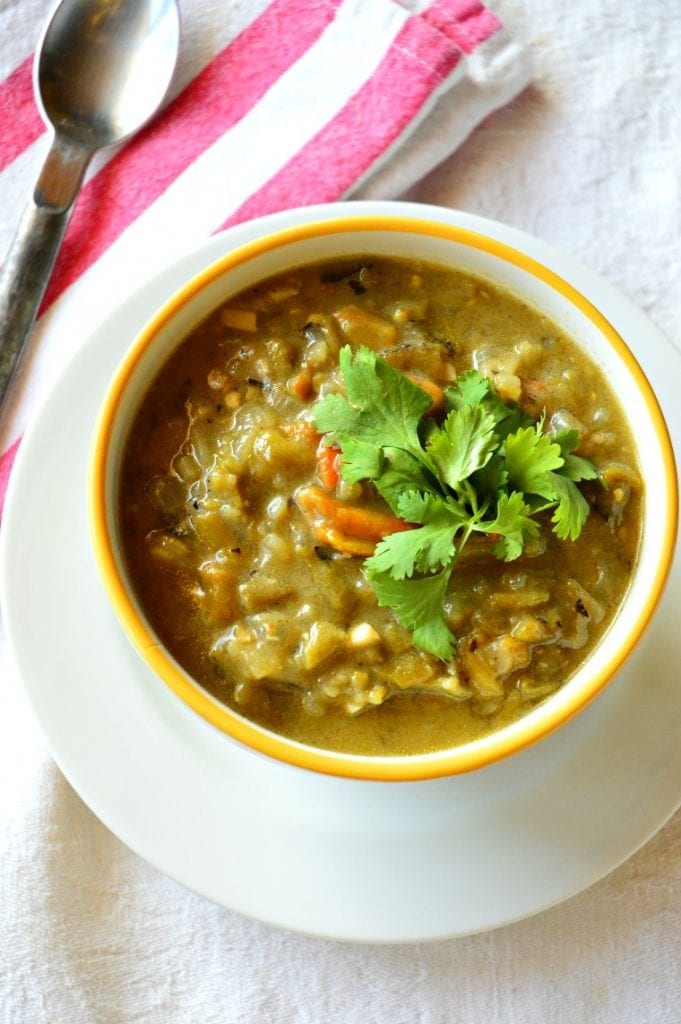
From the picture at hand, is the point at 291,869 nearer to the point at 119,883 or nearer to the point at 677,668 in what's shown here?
the point at 119,883

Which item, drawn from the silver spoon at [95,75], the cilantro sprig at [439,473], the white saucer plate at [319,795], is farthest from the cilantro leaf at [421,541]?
the silver spoon at [95,75]

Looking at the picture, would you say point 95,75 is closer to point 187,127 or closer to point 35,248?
point 187,127

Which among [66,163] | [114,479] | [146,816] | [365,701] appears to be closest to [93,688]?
[146,816]

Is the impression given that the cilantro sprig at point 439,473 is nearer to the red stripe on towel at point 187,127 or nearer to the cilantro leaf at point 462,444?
the cilantro leaf at point 462,444

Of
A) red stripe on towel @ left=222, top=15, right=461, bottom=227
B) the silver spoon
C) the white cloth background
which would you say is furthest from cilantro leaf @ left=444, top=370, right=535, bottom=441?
the silver spoon

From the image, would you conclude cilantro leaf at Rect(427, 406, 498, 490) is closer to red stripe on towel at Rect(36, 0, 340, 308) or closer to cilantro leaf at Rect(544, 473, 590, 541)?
cilantro leaf at Rect(544, 473, 590, 541)

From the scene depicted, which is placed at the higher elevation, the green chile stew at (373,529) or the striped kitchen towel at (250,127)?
the striped kitchen towel at (250,127)
